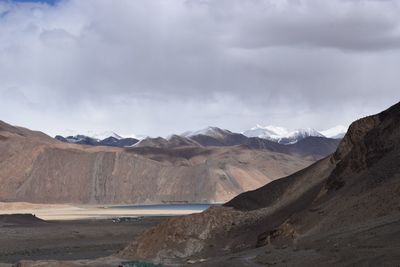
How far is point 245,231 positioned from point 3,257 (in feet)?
72.9

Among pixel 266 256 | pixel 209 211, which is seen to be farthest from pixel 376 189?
pixel 209 211

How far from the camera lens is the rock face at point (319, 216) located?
28.9 m

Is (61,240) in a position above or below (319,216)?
below

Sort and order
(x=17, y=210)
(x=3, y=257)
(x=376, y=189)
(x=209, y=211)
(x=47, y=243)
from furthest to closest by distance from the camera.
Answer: (x=17, y=210) < (x=47, y=243) < (x=3, y=257) < (x=209, y=211) < (x=376, y=189)

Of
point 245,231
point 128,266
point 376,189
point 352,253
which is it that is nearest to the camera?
point 352,253

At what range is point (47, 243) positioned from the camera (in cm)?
7131

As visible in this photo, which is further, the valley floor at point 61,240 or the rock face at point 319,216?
the valley floor at point 61,240

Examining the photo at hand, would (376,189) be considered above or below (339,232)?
above

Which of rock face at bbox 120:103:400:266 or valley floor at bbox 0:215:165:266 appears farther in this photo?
valley floor at bbox 0:215:165:266

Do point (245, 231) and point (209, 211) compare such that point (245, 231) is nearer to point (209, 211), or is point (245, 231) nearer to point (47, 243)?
point (209, 211)

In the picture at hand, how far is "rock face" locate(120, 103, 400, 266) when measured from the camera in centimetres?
2891

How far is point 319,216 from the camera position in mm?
37438

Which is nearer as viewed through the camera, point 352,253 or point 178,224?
point 352,253

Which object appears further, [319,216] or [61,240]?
[61,240]
